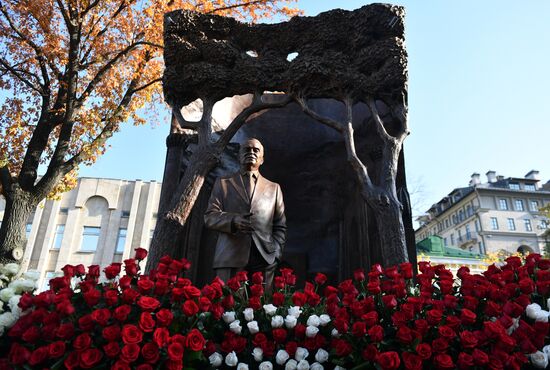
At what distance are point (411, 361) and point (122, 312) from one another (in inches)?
75.7

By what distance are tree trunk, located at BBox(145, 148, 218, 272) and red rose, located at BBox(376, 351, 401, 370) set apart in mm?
3497

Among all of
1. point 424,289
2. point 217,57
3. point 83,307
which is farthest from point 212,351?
point 217,57

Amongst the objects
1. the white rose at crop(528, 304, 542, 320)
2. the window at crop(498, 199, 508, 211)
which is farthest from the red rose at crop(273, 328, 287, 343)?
the window at crop(498, 199, 508, 211)

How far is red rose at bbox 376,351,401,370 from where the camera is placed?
8.77 feet

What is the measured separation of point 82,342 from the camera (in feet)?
9.00

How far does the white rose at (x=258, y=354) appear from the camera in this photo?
125 inches

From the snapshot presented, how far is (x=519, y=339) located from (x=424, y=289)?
28.6 inches

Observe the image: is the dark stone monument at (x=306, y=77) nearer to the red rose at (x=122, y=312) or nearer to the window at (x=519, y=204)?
the red rose at (x=122, y=312)

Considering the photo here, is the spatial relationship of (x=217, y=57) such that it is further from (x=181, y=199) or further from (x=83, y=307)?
(x=83, y=307)

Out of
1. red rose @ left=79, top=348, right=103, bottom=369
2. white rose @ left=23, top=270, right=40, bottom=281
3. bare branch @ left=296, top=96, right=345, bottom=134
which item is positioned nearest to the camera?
red rose @ left=79, top=348, right=103, bottom=369

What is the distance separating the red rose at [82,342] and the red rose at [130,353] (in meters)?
0.22

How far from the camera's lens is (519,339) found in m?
2.94

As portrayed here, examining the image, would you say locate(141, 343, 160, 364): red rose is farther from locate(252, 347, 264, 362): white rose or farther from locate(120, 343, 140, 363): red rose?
locate(252, 347, 264, 362): white rose

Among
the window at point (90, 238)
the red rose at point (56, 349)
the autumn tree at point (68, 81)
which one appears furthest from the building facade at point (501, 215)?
the red rose at point (56, 349)
